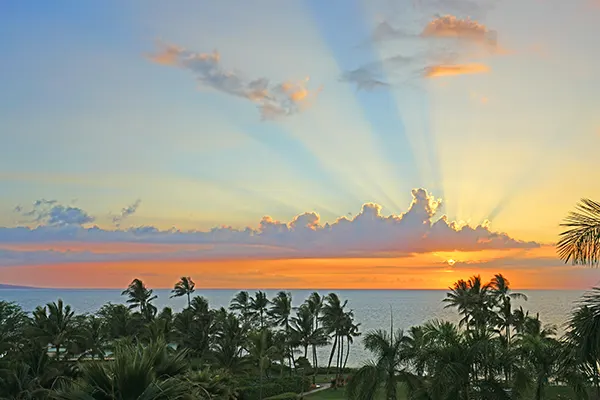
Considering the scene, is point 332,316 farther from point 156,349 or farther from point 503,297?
point 156,349

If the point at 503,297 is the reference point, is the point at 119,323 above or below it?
below

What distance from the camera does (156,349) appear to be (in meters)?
10.0

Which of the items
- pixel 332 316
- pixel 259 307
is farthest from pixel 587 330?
pixel 259 307

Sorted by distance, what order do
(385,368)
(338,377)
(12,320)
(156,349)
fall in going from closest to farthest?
(156,349) < (385,368) < (12,320) < (338,377)

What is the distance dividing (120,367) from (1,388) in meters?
11.5

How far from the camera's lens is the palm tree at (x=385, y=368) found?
71.4 feet

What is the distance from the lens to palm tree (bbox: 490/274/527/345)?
2072 inches

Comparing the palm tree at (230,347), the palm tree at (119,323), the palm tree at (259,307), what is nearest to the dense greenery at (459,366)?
the palm tree at (230,347)

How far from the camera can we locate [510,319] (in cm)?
5278

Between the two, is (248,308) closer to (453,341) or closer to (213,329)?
(213,329)

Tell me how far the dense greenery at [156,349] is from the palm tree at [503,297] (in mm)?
15673

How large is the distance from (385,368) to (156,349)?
45.3 feet

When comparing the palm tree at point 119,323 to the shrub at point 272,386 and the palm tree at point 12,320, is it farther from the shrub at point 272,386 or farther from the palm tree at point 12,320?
the shrub at point 272,386

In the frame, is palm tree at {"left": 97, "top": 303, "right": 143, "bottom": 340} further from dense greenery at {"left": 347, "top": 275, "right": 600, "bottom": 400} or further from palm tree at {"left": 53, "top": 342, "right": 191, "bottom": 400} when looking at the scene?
Result: palm tree at {"left": 53, "top": 342, "right": 191, "bottom": 400}
